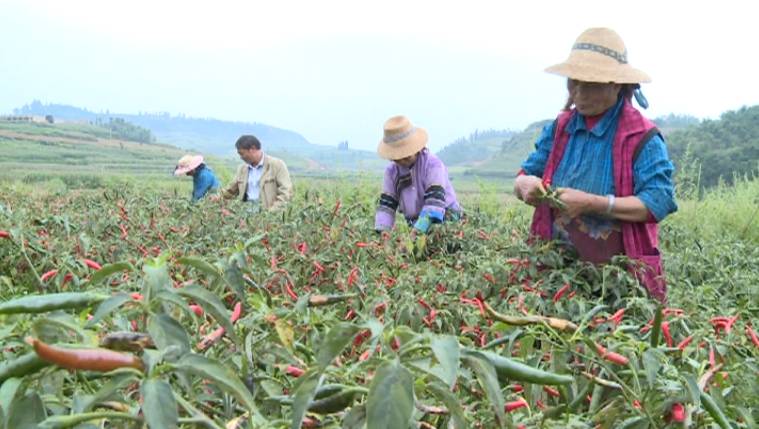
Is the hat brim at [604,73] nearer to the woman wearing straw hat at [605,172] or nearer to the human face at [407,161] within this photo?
the woman wearing straw hat at [605,172]

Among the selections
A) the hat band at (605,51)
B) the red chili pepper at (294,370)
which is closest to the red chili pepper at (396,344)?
the red chili pepper at (294,370)

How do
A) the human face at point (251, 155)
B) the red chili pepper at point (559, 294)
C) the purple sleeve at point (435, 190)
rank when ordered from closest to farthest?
the red chili pepper at point (559, 294) → the purple sleeve at point (435, 190) → the human face at point (251, 155)

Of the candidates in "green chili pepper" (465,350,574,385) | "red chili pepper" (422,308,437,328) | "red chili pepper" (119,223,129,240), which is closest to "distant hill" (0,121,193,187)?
"red chili pepper" (119,223,129,240)

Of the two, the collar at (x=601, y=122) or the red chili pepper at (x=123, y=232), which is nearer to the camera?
the collar at (x=601, y=122)

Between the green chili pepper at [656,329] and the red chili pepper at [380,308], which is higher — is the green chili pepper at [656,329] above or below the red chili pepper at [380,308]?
above

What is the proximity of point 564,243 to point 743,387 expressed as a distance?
60.5 inches

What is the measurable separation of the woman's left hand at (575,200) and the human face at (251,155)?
15.0 ft

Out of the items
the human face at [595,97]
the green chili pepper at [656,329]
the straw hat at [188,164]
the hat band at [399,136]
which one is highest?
the human face at [595,97]

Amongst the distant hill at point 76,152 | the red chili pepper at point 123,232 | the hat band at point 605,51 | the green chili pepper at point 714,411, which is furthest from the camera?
the distant hill at point 76,152

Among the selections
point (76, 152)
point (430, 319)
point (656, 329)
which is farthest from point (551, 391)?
point (76, 152)

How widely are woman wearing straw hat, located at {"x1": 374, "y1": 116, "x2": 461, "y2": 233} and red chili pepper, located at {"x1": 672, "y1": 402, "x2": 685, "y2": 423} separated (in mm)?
3271

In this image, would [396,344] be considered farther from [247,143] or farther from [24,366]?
[247,143]

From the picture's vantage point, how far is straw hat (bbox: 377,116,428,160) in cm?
425

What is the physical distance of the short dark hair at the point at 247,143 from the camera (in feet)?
22.2
